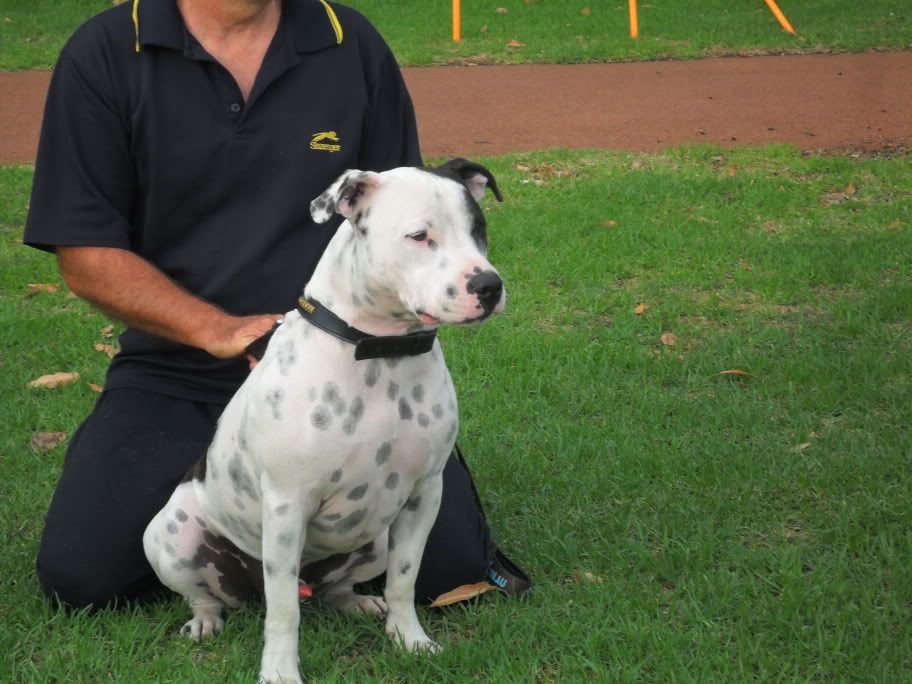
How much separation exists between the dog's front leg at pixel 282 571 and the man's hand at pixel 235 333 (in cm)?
45

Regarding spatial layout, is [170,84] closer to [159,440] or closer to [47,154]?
[47,154]

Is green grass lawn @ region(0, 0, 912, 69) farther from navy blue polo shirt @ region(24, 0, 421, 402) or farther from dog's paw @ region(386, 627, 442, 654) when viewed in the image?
dog's paw @ region(386, 627, 442, 654)

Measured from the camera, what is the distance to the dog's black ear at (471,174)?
9.09ft

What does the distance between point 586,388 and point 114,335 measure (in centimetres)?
215

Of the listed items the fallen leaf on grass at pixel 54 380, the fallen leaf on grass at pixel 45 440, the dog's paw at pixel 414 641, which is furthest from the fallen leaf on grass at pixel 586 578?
the fallen leaf on grass at pixel 54 380

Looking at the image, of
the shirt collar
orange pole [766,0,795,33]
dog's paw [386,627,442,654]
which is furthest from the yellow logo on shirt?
orange pole [766,0,795,33]

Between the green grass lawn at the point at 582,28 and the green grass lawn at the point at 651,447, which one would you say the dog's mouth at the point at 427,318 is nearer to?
the green grass lawn at the point at 651,447

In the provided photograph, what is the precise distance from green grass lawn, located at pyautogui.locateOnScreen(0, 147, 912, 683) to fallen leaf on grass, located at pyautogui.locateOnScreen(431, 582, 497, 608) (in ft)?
0.12

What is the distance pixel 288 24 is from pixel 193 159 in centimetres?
49

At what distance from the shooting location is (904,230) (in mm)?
6516

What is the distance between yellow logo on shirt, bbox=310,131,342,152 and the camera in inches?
138

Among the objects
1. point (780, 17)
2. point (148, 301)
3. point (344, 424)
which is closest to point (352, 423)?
point (344, 424)

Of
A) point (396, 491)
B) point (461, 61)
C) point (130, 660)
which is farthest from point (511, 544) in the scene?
point (461, 61)

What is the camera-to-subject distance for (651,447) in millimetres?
4223
